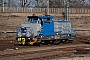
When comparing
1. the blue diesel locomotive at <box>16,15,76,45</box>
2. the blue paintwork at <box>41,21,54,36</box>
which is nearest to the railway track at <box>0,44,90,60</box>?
the blue diesel locomotive at <box>16,15,76,45</box>

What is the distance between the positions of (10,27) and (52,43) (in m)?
10.7

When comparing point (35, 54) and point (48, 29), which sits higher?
point (48, 29)

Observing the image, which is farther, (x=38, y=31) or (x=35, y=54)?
(x=38, y=31)

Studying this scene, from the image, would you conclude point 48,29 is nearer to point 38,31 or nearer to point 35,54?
point 38,31

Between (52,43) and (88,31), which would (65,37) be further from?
(88,31)

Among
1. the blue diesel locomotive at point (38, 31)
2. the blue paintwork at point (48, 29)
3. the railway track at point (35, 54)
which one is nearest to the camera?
the railway track at point (35, 54)

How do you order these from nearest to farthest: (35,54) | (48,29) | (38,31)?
(35,54), (38,31), (48,29)

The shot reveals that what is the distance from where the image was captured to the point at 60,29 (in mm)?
27375

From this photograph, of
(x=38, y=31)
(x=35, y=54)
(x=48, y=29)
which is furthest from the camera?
(x=48, y=29)

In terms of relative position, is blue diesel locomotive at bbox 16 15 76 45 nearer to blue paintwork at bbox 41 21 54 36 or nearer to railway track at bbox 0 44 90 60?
blue paintwork at bbox 41 21 54 36

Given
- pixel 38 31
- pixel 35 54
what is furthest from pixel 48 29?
pixel 35 54

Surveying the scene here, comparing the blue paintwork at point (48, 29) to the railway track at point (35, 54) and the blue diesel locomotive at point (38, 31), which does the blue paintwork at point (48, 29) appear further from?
the railway track at point (35, 54)

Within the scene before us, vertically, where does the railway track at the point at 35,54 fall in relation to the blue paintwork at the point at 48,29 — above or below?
below

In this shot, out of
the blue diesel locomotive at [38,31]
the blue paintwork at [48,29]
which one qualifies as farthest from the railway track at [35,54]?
the blue paintwork at [48,29]
